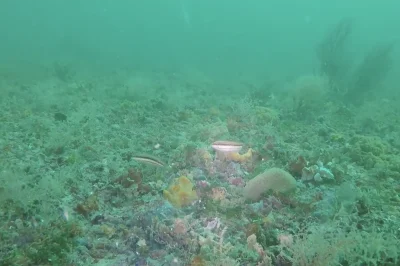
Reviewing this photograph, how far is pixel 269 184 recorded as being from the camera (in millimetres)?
5082

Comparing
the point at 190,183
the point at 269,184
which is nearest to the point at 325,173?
the point at 269,184

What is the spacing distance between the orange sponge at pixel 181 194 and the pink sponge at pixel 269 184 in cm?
88

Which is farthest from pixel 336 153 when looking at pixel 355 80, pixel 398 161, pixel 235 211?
pixel 355 80

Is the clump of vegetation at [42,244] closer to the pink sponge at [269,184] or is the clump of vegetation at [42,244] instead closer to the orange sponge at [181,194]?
the orange sponge at [181,194]

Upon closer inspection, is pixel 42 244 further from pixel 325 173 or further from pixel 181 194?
pixel 325 173

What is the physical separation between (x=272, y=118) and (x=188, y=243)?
6.74 metres

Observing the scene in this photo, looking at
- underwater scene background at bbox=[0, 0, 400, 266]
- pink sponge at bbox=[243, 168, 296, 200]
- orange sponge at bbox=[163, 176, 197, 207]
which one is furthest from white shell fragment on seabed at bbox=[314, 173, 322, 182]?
orange sponge at bbox=[163, 176, 197, 207]

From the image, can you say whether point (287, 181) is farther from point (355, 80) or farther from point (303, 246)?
point (355, 80)

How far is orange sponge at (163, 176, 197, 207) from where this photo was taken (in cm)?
484

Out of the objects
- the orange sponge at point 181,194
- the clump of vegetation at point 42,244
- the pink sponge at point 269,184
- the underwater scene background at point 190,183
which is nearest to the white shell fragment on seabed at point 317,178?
the underwater scene background at point 190,183

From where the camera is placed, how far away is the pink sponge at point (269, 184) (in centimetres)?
506

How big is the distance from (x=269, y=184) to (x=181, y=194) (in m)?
1.37

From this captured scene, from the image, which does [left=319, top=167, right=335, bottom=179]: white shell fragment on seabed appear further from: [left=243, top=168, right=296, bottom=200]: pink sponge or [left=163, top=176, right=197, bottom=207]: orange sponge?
[left=163, top=176, right=197, bottom=207]: orange sponge

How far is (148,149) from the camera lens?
7.49 meters
